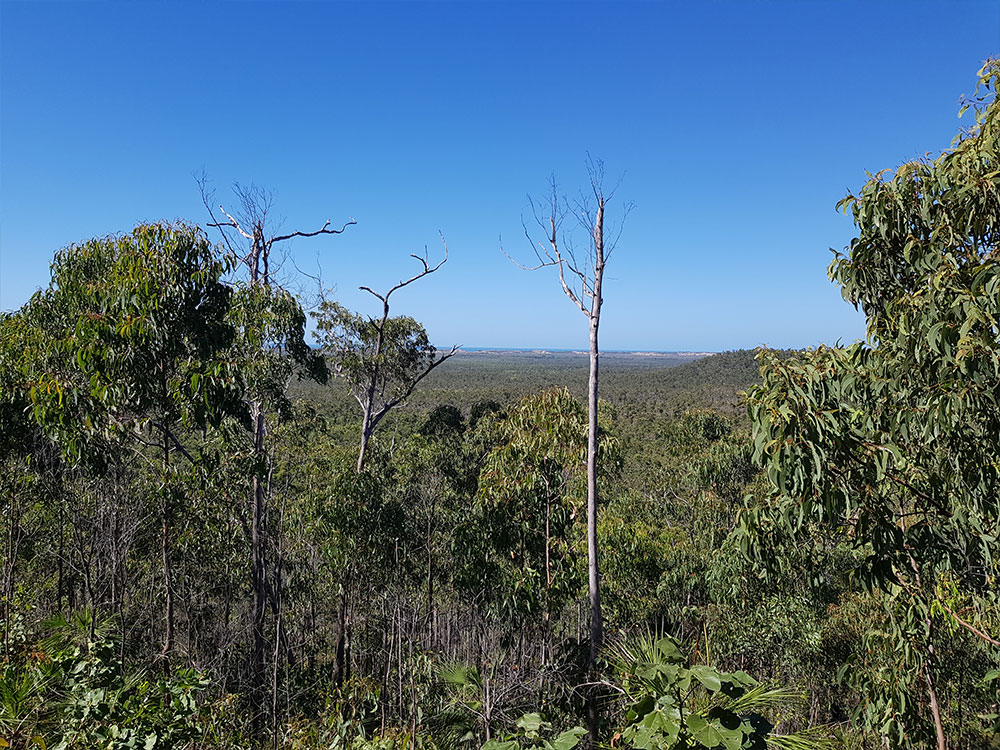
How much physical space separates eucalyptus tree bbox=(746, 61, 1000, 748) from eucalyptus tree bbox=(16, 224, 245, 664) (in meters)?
4.49

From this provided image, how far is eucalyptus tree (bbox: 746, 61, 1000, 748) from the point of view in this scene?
2.74m

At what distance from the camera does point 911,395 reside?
3.11 m

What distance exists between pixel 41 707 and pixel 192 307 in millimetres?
3356

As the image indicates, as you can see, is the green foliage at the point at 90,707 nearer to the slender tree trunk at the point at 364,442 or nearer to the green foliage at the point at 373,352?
the slender tree trunk at the point at 364,442

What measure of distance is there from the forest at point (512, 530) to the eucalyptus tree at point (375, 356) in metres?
1.69

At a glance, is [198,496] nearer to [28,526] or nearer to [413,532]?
[28,526]

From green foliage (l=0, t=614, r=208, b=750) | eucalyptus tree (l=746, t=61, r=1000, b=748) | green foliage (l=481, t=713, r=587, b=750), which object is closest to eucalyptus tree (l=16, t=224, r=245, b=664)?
green foliage (l=0, t=614, r=208, b=750)

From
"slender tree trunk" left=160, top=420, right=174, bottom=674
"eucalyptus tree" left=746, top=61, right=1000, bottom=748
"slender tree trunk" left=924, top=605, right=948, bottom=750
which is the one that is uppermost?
"eucalyptus tree" left=746, top=61, right=1000, bottom=748

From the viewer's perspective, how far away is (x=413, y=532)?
38.5 ft

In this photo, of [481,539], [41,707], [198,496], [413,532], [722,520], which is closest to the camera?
[41,707]

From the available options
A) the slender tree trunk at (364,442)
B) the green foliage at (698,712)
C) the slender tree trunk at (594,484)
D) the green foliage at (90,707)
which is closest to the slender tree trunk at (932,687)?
the slender tree trunk at (594,484)

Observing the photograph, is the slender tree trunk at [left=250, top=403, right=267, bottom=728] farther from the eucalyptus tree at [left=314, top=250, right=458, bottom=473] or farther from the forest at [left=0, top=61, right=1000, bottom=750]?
the eucalyptus tree at [left=314, top=250, right=458, bottom=473]

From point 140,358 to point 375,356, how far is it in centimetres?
791

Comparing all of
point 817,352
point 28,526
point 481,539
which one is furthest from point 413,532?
A: point 817,352
